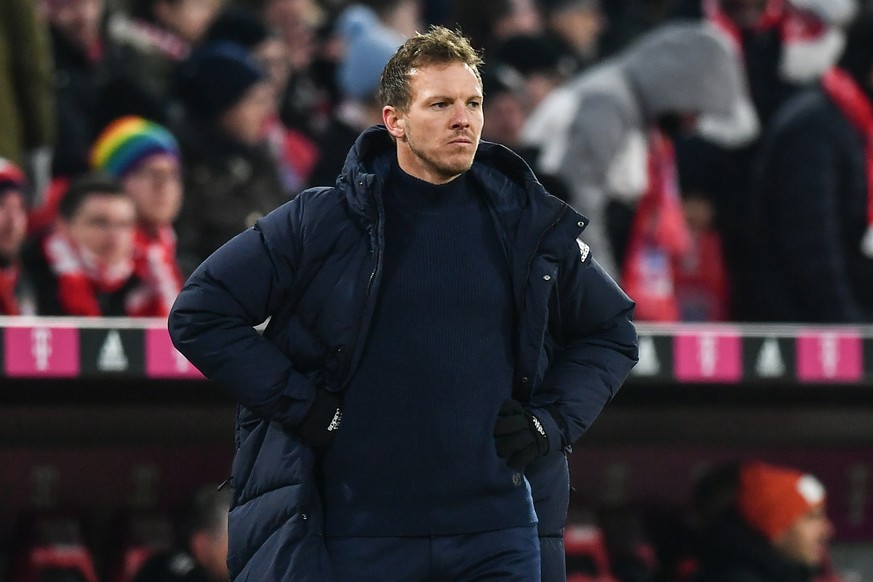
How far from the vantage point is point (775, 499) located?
5.95 metres

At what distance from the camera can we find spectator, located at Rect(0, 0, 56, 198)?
5.83 meters

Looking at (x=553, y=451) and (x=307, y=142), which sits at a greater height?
(x=307, y=142)

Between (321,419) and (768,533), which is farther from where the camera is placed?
(768,533)

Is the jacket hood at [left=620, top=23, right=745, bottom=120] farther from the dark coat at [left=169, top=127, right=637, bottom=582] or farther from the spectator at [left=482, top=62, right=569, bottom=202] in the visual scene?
the dark coat at [left=169, top=127, right=637, bottom=582]

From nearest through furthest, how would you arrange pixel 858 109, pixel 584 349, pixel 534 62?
1. pixel 584 349
2. pixel 858 109
3. pixel 534 62

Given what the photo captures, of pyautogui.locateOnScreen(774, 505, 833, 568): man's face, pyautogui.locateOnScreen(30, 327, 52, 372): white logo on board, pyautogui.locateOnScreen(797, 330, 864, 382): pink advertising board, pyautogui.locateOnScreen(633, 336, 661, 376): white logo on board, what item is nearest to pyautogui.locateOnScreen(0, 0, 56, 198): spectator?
pyautogui.locateOnScreen(30, 327, 52, 372): white logo on board

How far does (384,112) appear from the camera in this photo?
3.29 meters

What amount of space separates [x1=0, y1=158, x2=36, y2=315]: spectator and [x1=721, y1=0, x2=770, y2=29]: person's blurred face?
11.3 feet

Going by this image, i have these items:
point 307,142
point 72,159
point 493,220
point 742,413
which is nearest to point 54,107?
point 72,159

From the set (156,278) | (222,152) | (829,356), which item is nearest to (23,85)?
(222,152)

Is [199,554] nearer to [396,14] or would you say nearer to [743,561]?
[743,561]

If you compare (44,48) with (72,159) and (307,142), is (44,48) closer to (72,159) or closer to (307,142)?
(72,159)

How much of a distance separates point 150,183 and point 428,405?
2719 millimetres

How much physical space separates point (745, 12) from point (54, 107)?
307 cm
